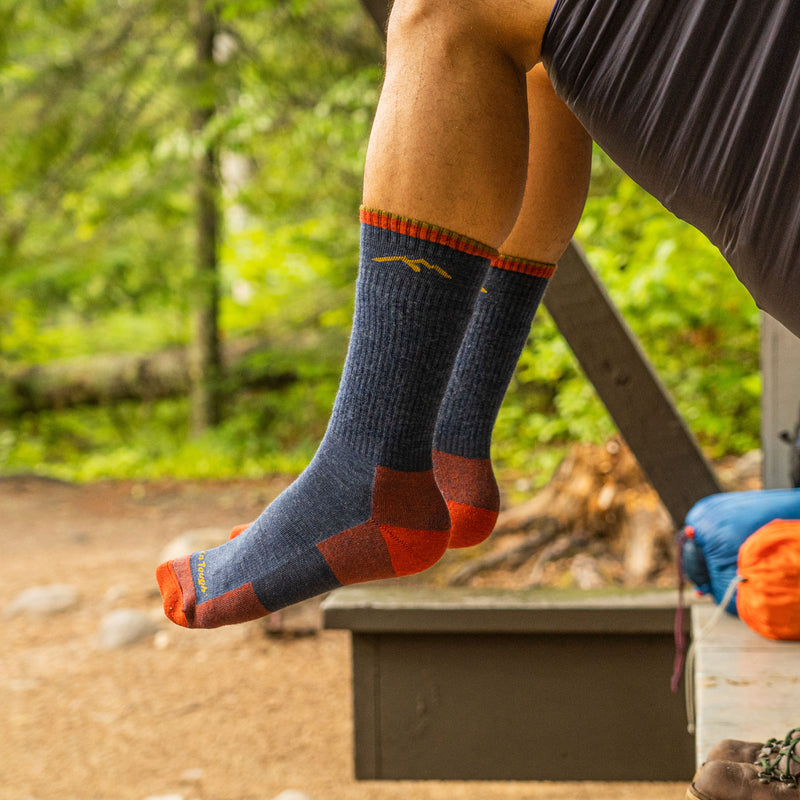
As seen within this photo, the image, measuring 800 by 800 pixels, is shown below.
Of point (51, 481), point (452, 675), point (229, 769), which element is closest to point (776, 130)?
point (452, 675)

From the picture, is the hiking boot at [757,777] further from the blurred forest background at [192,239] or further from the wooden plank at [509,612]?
the blurred forest background at [192,239]

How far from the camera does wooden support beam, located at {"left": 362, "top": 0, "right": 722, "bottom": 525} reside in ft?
6.88

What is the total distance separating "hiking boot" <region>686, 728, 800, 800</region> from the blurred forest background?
387 cm

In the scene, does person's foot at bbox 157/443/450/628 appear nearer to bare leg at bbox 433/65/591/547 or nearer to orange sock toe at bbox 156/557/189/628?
orange sock toe at bbox 156/557/189/628

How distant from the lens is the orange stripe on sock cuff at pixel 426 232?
2.38 ft

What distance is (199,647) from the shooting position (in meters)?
3.73

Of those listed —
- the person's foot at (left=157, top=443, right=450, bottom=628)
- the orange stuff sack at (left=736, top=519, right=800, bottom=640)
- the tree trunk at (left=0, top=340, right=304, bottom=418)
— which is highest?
the tree trunk at (left=0, top=340, right=304, bottom=418)

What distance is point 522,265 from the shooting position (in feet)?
3.22

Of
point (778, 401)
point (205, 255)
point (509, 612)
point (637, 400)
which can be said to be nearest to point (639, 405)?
point (637, 400)

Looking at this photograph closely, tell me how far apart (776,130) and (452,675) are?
70.1 inches

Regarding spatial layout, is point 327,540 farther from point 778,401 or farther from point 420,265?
point 778,401

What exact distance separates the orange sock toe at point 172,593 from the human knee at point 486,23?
0.56m

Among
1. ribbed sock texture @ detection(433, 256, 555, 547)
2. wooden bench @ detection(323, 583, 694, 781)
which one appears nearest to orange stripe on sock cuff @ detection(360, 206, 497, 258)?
ribbed sock texture @ detection(433, 256, 555, 547)

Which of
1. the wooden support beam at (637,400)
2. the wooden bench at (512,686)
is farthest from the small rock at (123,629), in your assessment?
the wooden support beam at (637,400)
